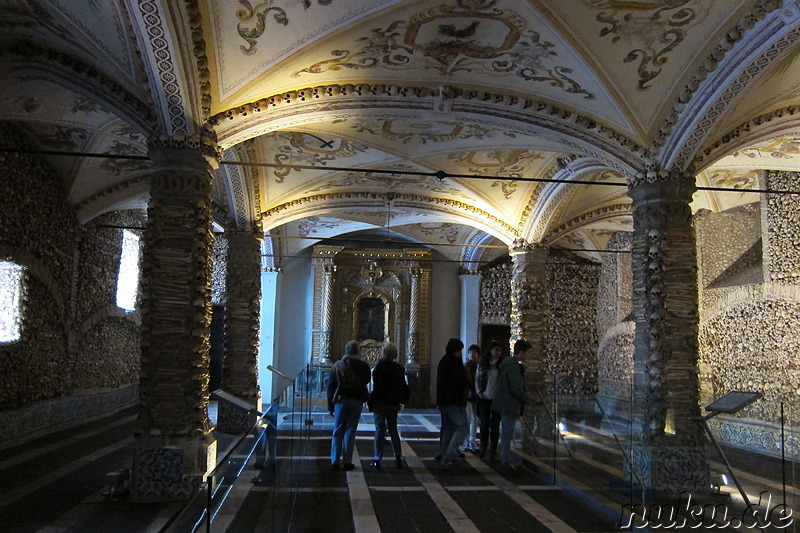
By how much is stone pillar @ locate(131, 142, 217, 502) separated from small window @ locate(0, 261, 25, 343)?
4.40 metres

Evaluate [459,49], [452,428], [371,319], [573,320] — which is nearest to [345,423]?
[452,428]

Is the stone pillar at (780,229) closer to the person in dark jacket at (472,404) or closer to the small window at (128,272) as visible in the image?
the person in dark jacket at (472,404)

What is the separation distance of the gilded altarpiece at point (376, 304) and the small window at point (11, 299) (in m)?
8.78

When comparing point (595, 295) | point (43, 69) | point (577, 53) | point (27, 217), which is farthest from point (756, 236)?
point (27, 217)

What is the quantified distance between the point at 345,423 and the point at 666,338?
3.96m

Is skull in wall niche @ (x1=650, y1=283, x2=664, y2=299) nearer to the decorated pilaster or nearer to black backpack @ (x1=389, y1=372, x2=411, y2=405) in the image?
black backpack @ (x1=389, y1=372, x2=411, y2=405)

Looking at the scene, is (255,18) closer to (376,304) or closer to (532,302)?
(532,302)

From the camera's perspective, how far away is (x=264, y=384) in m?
17.4

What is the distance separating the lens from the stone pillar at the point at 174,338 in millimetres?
6367

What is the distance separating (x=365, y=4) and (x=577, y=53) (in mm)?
2408

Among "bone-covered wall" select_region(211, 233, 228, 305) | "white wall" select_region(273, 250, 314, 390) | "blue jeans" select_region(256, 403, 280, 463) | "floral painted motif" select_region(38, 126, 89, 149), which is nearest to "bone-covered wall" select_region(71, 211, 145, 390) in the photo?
"floral painted motif" select_region(38, 126, 89, 149)

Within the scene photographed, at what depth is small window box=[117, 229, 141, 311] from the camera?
14306mm

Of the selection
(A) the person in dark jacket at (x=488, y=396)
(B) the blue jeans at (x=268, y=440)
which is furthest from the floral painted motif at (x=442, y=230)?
(B) the blue jeans at (x=268, y=440)

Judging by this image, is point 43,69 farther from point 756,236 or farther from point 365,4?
point 756,236
